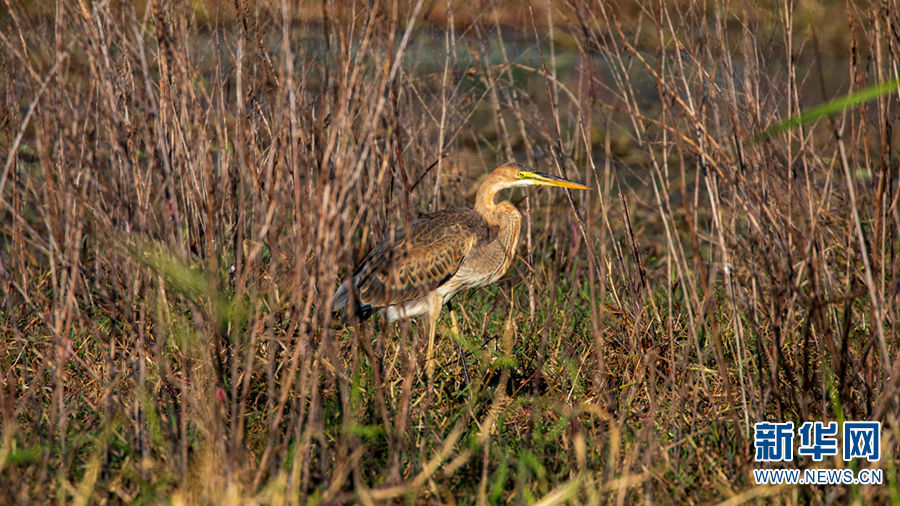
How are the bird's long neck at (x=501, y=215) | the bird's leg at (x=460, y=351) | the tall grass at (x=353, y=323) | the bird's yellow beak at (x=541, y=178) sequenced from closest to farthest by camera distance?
the tall grass at (x=353, y=323)
the bird's leg at (x=460, y=351)
the bird's yellow beak at (x=541, y=178)
the bird's long neck at (x=501, y=215)

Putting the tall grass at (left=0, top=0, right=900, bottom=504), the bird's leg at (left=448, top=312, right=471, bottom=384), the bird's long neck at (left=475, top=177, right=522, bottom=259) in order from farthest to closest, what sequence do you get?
the bird's long neck at (left=475, top=177, right=522, bottom=259) < the bird's leg at (left=448, top=312, right=471, bottom=384) < the tall grass at (left=0, top=0, right=900, bottom=504)

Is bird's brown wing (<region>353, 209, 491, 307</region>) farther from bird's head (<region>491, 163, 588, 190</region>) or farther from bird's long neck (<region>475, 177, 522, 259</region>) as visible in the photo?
bird's head (<region>491, 163, 588, 190</region>)

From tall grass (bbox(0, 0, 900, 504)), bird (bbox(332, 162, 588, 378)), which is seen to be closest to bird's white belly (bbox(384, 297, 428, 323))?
bird (bbox(332, 162, 588, 378))

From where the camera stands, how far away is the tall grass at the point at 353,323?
8.25ft

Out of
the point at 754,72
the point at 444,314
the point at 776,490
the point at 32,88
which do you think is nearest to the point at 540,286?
the point at 444,314

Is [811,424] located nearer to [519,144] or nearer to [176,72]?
[176,72]

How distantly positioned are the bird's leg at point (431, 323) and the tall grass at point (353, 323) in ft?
0.28

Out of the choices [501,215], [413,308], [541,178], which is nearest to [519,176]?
[541,178]

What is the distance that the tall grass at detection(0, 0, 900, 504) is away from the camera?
2.52 m

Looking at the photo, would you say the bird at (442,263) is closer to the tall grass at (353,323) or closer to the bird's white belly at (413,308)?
the bird's white belly at (413,308)

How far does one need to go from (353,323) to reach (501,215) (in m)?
2.16

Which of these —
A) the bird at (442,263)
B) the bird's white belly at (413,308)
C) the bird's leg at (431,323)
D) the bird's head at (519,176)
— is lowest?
the bird's white belly at (413,308)

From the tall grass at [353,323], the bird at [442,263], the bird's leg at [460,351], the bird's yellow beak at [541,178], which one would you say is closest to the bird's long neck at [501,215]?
the bird at [442,263]

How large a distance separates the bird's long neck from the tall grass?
1.30 feet
